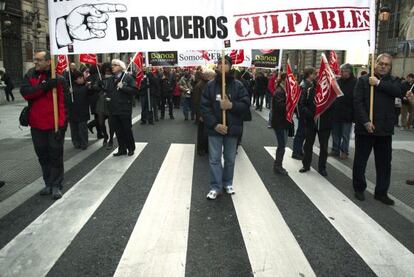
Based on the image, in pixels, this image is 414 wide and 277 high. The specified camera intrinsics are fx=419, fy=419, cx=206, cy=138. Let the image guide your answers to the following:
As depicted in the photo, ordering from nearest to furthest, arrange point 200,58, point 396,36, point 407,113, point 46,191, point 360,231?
point 360,231 < point 46,191 < point 407,113 < point 200,58 < point 396,36

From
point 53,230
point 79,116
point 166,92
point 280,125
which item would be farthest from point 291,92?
point 166,92

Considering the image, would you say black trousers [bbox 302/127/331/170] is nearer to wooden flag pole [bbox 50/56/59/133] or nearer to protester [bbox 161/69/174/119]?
wooden flag pole [bbox 50/56/59/133]

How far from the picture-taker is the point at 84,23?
5.46 metres

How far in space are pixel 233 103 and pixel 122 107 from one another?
3.67 meters

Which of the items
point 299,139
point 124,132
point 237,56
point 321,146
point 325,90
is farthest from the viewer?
point 237,56

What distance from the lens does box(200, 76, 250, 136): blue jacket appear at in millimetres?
5578

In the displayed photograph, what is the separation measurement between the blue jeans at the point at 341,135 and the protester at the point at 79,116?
534 cm

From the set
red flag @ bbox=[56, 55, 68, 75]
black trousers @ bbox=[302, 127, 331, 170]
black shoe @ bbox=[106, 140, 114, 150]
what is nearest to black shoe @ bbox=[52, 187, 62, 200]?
black shoe @ bbox=[106, 140, 114, 150]

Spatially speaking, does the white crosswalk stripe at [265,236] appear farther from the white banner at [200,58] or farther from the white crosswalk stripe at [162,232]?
the white banner at [200,58]

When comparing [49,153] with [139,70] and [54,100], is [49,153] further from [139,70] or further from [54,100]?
[139,70]

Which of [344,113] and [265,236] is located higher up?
[344,113]

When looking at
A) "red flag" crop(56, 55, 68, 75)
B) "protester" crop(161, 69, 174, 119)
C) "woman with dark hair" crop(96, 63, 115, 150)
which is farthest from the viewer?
"protester" crop(161, 69, 174, 119)

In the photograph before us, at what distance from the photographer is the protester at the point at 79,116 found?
30.1 feet

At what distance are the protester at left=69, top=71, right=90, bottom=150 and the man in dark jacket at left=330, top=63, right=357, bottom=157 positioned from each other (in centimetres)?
530
